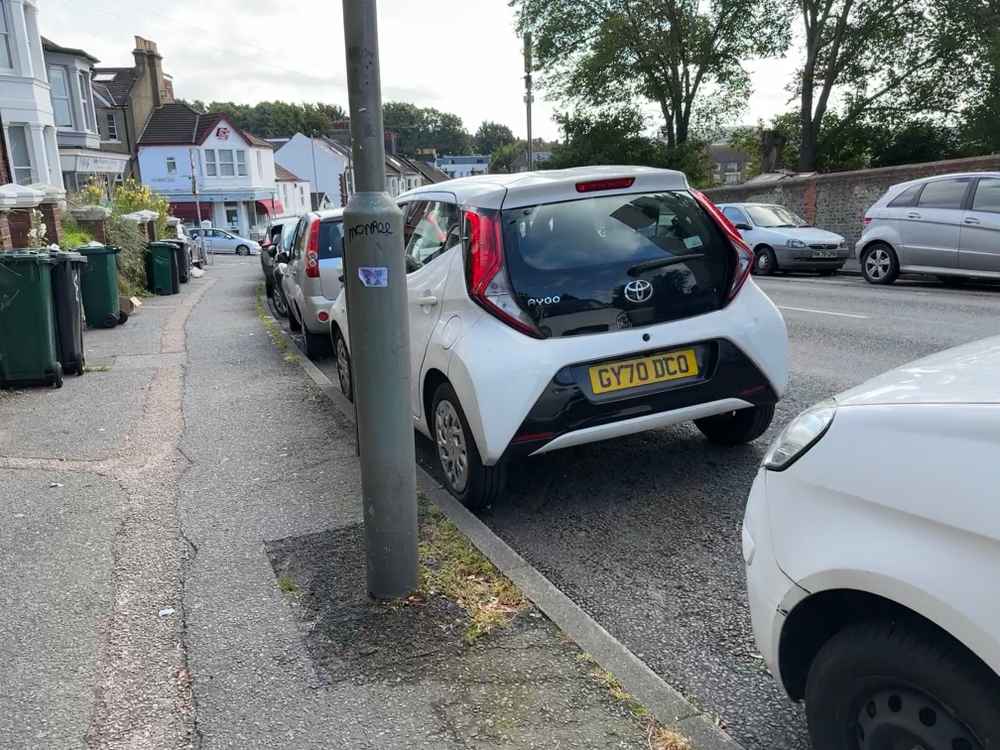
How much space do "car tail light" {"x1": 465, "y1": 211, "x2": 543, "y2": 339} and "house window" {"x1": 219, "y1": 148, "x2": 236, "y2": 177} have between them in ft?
182

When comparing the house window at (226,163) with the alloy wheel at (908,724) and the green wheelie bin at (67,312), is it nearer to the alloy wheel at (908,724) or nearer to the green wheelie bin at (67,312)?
the green wheelie bin at (67,312)

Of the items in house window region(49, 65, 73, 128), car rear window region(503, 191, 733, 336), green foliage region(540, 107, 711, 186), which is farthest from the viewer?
green foliage region(540, 107, 711, 186)

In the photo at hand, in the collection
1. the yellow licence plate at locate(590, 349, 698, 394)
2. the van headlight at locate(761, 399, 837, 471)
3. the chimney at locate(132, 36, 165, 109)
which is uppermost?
the chimney at locate(132, 36, 165, 109)

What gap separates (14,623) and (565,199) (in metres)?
3.24

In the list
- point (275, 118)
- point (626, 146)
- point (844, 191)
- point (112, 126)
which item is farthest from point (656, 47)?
point (275, 118)

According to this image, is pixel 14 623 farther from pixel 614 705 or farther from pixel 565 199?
pixel 565 199

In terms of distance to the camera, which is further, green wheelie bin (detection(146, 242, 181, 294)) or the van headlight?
green wheelie bin (detection(146, 242, 181, 294))

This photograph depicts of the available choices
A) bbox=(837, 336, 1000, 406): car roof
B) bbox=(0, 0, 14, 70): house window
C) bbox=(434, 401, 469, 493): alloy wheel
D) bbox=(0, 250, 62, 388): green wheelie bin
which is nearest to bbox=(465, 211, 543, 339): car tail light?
bbox=(434, 401, 469, 493): alloy wheel

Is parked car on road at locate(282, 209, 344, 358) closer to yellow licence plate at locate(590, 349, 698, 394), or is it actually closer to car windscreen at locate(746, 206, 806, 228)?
yellow licence plate at locate(590, 349, 698, 394)

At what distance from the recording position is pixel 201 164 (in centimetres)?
5494

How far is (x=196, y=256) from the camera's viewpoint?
33.2 metres

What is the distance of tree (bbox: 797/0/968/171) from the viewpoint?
98.6ft

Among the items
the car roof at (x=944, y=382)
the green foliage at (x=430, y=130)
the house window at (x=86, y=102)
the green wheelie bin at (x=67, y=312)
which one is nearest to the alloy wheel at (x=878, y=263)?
the green wheelie bin at (x=67, y=312)

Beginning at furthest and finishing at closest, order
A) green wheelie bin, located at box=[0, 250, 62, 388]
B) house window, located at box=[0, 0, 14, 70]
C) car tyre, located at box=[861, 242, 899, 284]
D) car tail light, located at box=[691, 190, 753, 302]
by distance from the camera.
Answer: house window, located at box=[0, 0, 14, 70] → car tyre, located at box=[861, 242, 899, 284] → green wheelie bin, located at box=[0, 250, 62, 388] → car tail light, located at box=[691, 190, 753, 302]
